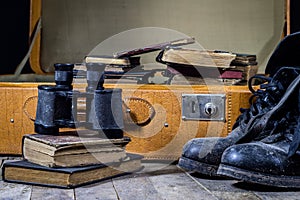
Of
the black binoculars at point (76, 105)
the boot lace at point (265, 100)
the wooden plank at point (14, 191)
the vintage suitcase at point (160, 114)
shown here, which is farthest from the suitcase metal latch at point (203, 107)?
the wooden plank at point (14, 191)

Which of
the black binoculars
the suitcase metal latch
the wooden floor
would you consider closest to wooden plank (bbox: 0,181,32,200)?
the wooden floor

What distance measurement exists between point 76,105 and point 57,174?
207mm

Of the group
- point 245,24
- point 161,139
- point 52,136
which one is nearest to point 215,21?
point 245,24

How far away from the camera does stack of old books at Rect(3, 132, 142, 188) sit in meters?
1.10

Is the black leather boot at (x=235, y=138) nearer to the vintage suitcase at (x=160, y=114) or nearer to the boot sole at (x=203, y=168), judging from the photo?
the boot sole at (x=203, y=168)

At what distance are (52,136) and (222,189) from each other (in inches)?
15.4

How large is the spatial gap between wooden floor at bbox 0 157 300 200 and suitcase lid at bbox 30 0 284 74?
2.74ft

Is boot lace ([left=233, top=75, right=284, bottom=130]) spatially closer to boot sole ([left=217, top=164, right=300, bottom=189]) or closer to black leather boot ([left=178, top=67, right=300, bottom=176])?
black leather boot ([left=178, top=67, right=300, bottom=176])

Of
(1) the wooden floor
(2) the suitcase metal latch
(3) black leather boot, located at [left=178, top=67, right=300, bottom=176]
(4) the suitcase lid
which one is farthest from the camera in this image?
(4) the suitcase lid

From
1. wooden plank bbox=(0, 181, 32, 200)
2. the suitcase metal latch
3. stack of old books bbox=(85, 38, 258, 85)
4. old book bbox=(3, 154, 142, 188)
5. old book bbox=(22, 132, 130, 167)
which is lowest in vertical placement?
wooden plank bbox=(0, 181, 32, 200)

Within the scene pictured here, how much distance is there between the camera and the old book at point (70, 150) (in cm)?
111

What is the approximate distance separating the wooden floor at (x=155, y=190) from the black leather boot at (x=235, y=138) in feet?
0.11

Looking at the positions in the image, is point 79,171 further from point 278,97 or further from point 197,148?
point 278,97

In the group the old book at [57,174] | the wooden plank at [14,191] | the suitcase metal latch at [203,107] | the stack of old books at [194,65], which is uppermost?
the stack of old books at [194,65]
